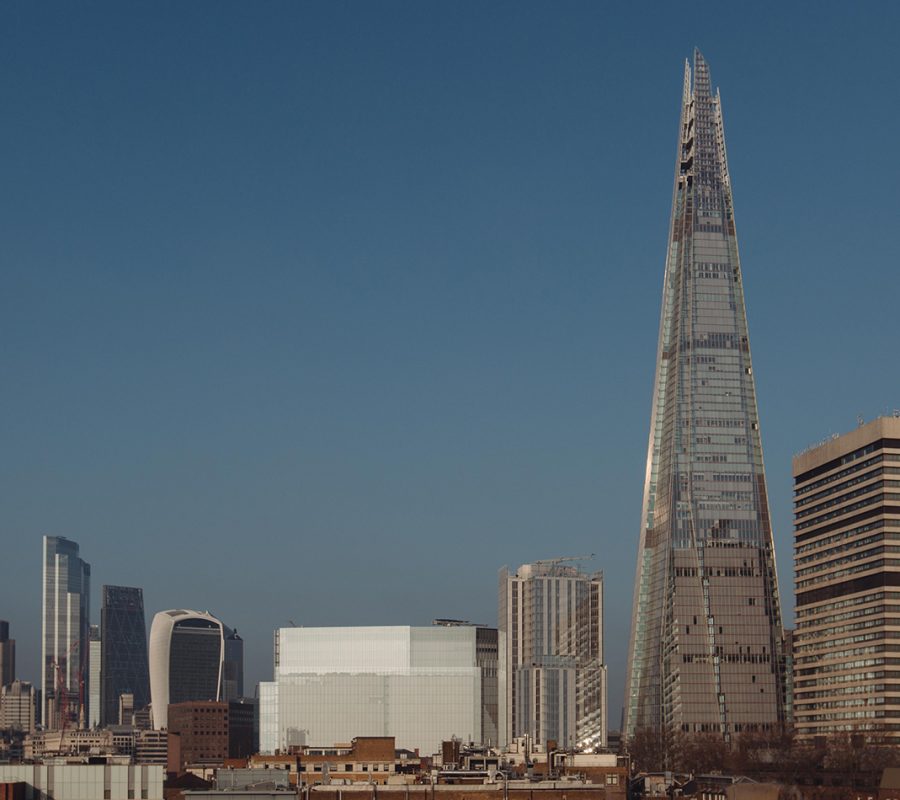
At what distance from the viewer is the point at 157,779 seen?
137 m

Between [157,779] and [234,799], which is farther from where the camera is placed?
[157,779]

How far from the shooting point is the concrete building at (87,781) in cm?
13350

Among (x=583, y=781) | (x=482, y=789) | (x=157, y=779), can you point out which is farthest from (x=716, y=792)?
(x=157, y=779)

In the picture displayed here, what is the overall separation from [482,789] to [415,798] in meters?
5.41

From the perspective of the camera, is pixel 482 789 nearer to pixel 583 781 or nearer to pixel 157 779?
pixel 583 781

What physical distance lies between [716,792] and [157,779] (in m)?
56.0

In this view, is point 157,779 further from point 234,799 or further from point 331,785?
point 331,785

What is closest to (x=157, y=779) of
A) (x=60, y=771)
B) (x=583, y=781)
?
(x=60, y=771)

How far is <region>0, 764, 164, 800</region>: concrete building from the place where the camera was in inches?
5256

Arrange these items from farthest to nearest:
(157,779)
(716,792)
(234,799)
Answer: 1. (716,792)
2. (157,779)
3. (234,799)

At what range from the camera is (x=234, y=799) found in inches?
5037

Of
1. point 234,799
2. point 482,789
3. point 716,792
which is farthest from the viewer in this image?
point 716,792

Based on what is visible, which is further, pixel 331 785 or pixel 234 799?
pixel 331 785

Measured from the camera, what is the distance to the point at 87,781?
13338 centimetres
